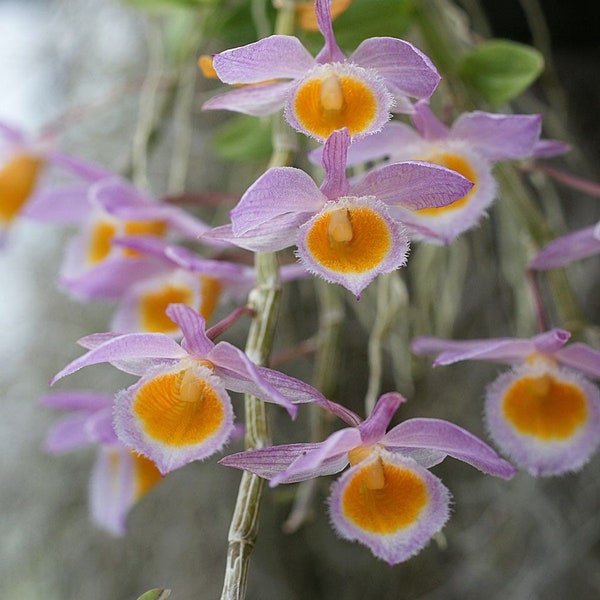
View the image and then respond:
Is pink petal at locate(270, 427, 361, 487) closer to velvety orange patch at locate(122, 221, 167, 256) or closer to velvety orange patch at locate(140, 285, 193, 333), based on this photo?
velvety orange patch at locate(140, 285, 193, 333)

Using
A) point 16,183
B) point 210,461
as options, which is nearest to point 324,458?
point 16,183

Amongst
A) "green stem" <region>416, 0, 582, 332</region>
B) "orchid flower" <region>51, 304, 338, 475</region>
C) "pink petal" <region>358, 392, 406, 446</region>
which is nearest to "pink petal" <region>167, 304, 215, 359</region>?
"orchid flower" <region>51, 304, 338, 475</region>

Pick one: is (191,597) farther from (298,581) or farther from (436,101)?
(436,101)

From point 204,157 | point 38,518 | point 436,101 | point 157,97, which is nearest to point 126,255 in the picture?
point 157,97

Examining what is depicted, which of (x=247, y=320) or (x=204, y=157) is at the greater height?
(x=204, y=157)

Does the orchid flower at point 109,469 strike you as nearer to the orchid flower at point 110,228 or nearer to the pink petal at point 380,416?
the orchid flower at point 110,228

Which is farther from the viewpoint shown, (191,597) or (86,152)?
(86,152)
